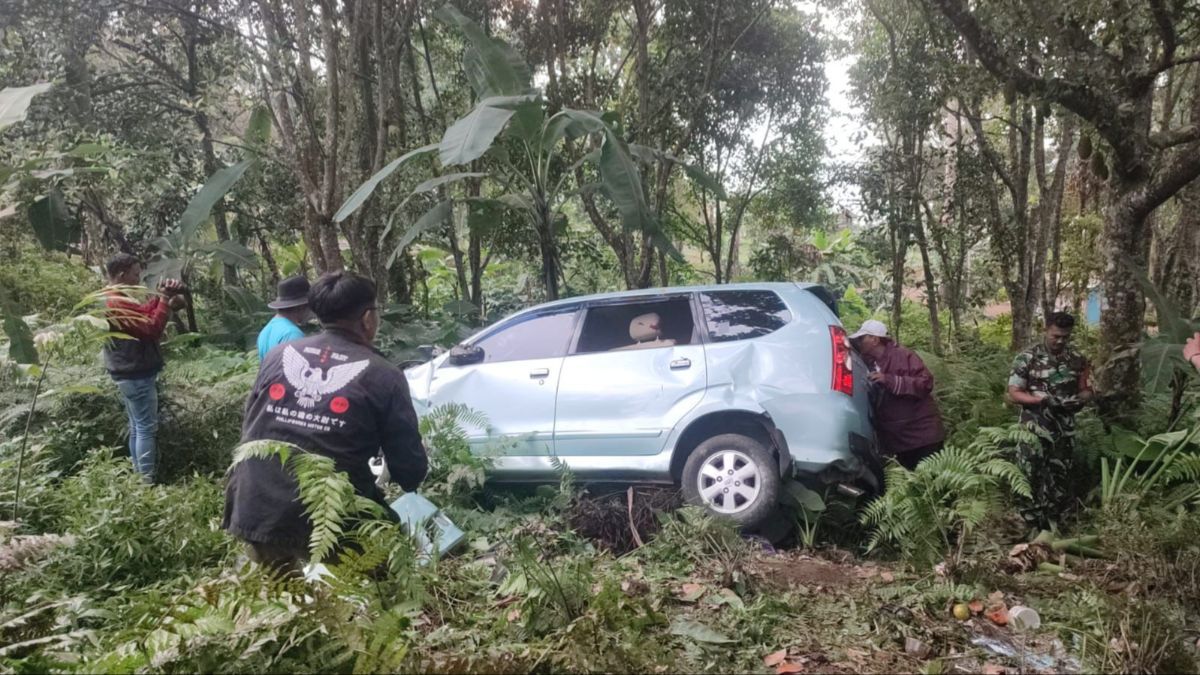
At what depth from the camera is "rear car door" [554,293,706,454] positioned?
15.9ft

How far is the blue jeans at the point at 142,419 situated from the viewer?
17.1ft

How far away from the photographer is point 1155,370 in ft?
15.3

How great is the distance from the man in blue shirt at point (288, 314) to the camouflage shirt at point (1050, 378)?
4.65 m

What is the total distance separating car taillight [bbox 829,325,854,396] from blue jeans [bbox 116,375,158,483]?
4.76m

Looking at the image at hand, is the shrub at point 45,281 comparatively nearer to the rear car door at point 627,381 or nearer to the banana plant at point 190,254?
the banana plant at point 190,254

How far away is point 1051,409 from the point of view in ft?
15.4

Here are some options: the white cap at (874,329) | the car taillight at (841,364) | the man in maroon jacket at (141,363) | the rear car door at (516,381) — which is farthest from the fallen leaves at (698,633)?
the man in maroon jacket at (141,363)

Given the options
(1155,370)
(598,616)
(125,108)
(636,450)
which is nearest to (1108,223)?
(1155,370)

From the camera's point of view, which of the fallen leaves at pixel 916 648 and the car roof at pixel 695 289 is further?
the car roof at pixel 695 289

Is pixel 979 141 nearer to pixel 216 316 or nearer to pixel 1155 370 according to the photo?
pixel 1155 370

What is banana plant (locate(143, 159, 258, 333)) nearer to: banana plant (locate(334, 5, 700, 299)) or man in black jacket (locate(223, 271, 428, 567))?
banana plant (locate(334, 5, 700, 299))

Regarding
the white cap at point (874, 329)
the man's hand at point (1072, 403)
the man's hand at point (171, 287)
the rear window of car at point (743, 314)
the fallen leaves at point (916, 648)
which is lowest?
the fallen leaves at point (916, 648)

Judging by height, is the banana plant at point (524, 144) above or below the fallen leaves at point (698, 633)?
above

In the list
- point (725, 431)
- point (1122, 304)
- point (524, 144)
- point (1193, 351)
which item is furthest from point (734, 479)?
point (524, 144)
